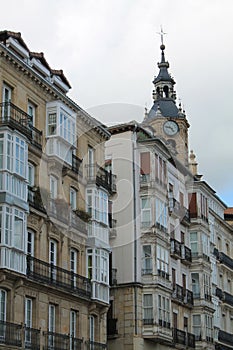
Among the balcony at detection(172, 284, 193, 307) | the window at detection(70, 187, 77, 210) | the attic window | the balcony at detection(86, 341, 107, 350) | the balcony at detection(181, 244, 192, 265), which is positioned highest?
the attic window

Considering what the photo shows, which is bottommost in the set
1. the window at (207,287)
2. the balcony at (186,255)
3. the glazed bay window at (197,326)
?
the glazed bay window at (197,326)

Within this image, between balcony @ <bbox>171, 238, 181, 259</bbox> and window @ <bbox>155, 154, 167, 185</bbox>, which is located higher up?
window @ <bbox>155, 154, 167, 185</bbox>

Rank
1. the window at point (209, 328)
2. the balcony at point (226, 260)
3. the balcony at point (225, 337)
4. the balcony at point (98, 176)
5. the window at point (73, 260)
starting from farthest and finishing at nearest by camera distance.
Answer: the balcony at point (226, 260) → the balcony at point (225, 337) → the window at point (209, 328) → the balcony at point (98, 176) → the window at point (73, 260)

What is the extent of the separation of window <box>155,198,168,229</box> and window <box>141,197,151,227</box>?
20.0 inches

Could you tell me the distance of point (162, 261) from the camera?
46.7 meters

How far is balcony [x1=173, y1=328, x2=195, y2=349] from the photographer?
157 ft

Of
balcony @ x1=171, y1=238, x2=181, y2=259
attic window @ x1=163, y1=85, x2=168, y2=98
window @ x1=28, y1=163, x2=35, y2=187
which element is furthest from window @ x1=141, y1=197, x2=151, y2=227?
attic window @ x1=163, y1=85, x2=168, y2=98

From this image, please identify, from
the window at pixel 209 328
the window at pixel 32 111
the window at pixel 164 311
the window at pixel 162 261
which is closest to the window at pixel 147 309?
the window at pixel 164 311

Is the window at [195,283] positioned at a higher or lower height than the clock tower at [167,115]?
lower

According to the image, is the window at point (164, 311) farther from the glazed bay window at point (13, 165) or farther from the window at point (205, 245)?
the glazed bay window at point (13, 165)

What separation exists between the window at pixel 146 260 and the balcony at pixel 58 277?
884cm

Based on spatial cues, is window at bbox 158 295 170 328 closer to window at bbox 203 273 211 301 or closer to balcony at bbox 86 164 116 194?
window at bbox 203 273 211 301

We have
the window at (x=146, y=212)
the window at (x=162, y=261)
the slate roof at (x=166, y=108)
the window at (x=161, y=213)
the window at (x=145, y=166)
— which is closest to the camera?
the window at (x=162, y=261)

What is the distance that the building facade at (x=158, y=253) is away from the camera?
147ft
